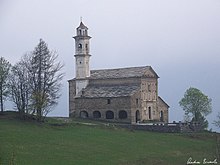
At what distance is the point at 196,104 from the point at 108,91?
1366cm

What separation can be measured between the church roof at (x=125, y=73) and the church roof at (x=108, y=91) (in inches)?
59.3

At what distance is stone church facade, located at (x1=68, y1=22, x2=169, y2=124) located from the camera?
65.1 metres

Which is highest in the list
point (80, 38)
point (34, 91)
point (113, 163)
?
point (80, 38)

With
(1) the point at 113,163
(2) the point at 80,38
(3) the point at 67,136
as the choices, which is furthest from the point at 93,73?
(1) the point at 113,163

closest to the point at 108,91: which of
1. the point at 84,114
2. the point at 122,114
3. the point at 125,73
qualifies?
the point at 125,73

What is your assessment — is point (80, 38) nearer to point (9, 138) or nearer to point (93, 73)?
point (93, 73)

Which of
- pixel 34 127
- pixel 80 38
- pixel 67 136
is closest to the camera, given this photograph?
pixel 67 136

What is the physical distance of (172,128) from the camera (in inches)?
2202

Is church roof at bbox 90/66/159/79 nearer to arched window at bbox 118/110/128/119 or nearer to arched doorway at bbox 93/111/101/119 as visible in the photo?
arched window at bbox 118/110/128/119

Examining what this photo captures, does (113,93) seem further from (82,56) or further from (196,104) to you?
(196,104)

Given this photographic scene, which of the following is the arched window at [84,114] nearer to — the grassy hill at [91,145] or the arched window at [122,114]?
the arched window at [122,114]

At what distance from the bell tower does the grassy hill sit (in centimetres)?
1865

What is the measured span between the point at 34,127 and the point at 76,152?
38.8 feet

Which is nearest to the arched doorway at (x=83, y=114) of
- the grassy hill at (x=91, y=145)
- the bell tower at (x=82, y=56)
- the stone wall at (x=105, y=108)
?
the stone wall at (x=105, y=108)
